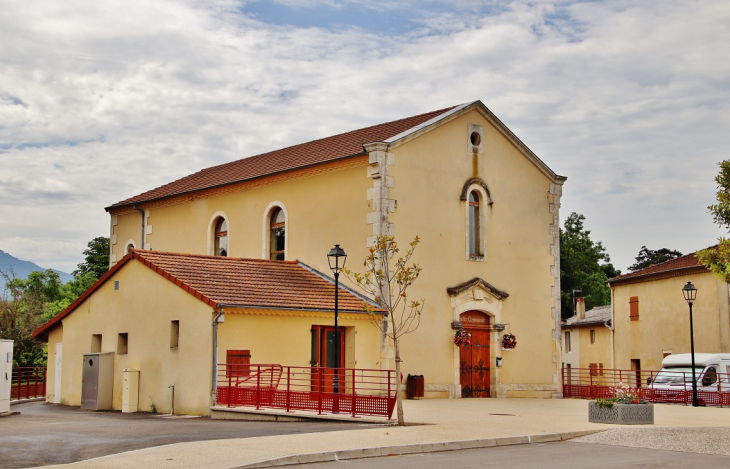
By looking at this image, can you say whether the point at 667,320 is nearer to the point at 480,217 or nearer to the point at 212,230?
the point at 480,217

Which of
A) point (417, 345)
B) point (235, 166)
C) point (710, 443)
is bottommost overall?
point (710, 443)

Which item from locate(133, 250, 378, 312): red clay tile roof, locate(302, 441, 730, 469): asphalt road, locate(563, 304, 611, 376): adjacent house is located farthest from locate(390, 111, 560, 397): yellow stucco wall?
locate(563, 304, 611, 376): adjacent house

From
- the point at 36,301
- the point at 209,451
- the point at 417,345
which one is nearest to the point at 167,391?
the point at 417,345

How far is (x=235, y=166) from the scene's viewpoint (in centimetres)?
3356

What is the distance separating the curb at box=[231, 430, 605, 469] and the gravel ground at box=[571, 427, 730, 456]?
1.71ft

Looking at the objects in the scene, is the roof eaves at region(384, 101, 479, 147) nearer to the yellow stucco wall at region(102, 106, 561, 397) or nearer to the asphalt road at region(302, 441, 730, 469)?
the yellow stucco wall at region(102, 106, 561, 397)

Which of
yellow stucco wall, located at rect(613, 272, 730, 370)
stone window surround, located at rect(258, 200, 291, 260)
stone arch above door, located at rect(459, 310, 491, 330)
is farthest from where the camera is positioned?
yellow stucco wall, located at rect(613, 272, 730, 370)

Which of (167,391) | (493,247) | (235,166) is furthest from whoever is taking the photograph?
(235,166)

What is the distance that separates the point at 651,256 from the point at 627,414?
2459 inches

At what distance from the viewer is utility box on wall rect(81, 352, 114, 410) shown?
23.7 metres

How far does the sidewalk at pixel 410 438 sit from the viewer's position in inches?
469

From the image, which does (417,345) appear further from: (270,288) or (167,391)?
(167,391)

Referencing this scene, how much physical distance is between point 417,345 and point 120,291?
817 centimetres

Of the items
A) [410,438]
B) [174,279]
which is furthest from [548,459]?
[174,279]
